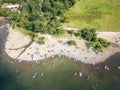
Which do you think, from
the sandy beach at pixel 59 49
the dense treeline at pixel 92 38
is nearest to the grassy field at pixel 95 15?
the sandy beach at pixel 59 49

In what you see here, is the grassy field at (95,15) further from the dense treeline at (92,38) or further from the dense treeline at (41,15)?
the dense treeline at (92,38)

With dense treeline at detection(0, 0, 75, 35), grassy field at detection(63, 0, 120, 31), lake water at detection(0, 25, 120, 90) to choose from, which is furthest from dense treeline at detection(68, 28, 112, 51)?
dense treeline at detection(0, 0, 75, 35)

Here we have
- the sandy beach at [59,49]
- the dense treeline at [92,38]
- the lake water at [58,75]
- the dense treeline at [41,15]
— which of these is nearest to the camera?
the lake water at [58,75]

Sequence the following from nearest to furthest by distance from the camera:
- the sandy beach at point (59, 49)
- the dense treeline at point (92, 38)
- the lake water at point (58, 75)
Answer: the lake water at point (58, 75) < the sandy beach at point (59, 49) < the dense treeline at point (92, 38)

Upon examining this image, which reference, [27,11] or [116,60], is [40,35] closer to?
[27,11]

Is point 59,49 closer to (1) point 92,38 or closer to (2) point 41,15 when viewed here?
(1) point 92,38
